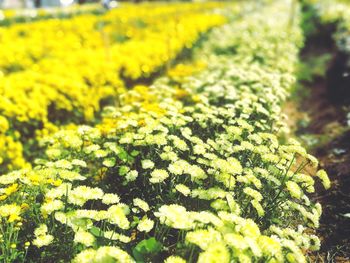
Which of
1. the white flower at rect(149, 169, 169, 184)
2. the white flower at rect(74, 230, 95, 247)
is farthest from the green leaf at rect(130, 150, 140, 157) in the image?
the white flower at rect(74, 230, 95, 247)

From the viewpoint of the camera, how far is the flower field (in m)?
2.13

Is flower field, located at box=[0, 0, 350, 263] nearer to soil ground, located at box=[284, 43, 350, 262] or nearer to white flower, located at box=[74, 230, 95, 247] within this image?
white flower, located at box=[74, 230, 95, 247]

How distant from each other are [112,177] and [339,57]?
6.37 metres

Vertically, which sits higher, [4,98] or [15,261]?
[4,98]

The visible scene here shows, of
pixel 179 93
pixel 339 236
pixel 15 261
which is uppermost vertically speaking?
pixel 179 93

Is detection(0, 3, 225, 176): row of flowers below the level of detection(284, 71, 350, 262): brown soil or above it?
above

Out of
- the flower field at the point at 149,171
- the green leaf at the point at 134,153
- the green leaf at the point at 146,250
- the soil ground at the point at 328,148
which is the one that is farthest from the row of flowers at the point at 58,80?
the soil ground at the point at 328,148

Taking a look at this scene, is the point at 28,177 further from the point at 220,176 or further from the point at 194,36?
the point at 194,36

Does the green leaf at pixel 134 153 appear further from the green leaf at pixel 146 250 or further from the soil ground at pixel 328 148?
the soil ground at pixel 328 148

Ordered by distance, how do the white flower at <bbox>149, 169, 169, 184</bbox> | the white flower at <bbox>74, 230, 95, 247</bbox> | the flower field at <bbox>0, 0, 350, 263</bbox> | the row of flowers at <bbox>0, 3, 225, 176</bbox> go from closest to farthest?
the white flower at <bbox>74, 230, 95, 247</bbox>
the flower field at <bbox>0, 0, 350, 263</bbox>
the white flower at <bbox>149, 169, 169, 184</bbox>
the row of flowers at <bbox>0, 3, 225, 176</bbox>

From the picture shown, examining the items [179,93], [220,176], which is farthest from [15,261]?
[179,93]

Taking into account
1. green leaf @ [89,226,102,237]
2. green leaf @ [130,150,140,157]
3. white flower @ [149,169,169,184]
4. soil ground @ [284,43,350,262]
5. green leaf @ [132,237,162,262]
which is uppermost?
white flower @ [149,169,169,184]

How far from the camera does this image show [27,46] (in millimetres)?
8227

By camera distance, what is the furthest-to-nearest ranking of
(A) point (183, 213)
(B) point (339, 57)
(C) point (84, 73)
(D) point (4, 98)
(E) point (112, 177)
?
1. (B) point (339, 57)
2. (C) point (84, 73)
3. (D) point (4, 98)
4. (E) point (112, 177)
5. (A) point (183, 213)
